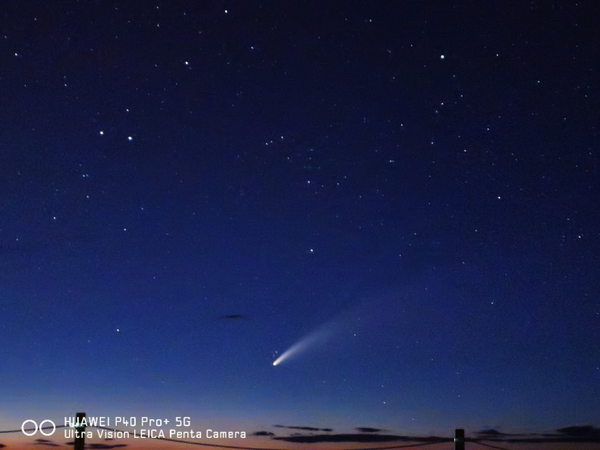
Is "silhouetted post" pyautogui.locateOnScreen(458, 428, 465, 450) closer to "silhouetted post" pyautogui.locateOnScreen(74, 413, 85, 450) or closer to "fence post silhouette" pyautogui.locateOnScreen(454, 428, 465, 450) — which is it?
"fence post silhouette" pyautogui.locateOnScreen(454, 428, 465, 450)

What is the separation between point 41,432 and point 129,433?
1.04 meters

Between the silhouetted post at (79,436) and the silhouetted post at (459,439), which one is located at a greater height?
the silhouetted post at (79,436)

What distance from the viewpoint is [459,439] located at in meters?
8.95

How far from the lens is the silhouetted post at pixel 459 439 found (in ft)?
29.2

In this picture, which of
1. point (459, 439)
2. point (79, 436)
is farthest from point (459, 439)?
point (79, 436)

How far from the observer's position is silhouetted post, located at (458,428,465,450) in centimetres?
891

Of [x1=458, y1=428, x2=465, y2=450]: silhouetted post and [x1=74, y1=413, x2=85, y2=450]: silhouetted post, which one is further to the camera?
[x1=458, y1=428, x2=465, y2=450]: silhouetted post

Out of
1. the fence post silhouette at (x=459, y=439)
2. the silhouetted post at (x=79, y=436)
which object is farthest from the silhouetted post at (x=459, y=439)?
the silhouetted post at (x=79, y=436)

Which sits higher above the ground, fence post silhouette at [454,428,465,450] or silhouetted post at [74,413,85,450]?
silhouetted post at [74,413,85,450]

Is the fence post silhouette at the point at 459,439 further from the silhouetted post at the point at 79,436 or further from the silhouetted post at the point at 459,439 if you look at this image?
the silhouetted post at the point at 79,436

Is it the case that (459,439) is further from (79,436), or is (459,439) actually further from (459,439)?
(79,436)

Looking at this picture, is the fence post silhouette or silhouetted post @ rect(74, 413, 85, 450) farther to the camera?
the fence post silhouette

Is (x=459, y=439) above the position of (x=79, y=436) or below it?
below

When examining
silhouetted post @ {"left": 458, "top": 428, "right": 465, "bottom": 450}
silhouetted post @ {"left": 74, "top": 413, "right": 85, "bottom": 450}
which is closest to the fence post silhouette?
silhouetted post @ {"left": 458, "top": 428, "right": 465, "bottom": 450}
